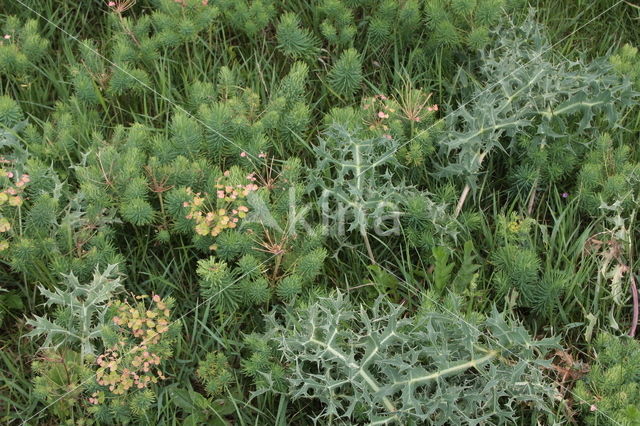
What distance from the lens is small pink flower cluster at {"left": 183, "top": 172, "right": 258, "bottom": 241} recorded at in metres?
2.85

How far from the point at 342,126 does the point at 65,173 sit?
3.80 feet

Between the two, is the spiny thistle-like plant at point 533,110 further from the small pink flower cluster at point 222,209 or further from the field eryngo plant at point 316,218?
the small pink flower cluster at point 222,209

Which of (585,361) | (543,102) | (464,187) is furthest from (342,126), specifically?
(585,361)

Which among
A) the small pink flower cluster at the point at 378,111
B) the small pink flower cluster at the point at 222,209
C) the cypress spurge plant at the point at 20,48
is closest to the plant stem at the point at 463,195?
the small pink flower cluster at the point at 378,111

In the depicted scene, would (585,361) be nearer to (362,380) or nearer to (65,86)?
(362,380)

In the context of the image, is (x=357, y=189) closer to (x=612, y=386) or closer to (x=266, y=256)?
(x=266, y=256)

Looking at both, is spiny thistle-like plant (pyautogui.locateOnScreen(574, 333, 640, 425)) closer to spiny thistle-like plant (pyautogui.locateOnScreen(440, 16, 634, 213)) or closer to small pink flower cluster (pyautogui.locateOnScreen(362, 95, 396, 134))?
spiny thistle-like plant (pyautogui.locateOnScreen(440, 16, 634, 213))

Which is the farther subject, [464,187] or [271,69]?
[271,69]

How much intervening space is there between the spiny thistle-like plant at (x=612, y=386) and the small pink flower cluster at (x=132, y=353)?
144cm

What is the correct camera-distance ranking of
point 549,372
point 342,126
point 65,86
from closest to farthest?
point 549,372 → point 342,126 → point 65,86

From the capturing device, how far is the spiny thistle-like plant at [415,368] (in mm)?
2555

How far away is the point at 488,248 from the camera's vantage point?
10.4 ft

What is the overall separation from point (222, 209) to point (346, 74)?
0.96 metres

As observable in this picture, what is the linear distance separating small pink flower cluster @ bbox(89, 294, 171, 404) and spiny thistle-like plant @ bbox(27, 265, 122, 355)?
0.21ft
